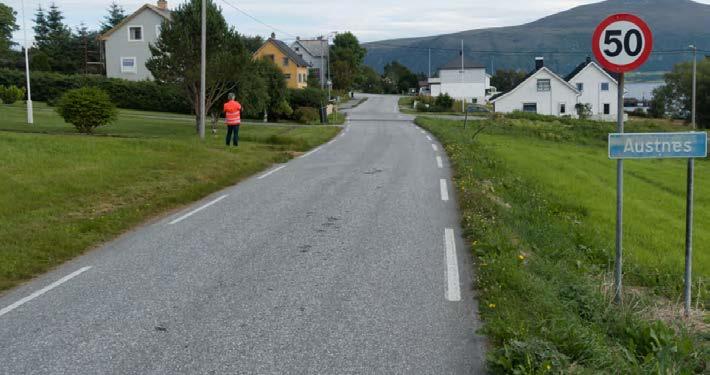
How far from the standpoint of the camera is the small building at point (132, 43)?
6297 centimetres

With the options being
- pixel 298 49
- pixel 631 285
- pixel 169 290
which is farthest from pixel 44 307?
pixel 298 49

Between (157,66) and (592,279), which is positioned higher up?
(157,66)

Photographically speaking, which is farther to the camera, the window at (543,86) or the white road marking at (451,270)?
the window at (543,86)

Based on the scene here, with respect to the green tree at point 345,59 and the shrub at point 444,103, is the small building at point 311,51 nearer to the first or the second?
the green tree at point 345,59

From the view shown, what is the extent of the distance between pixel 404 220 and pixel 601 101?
77.6 meters

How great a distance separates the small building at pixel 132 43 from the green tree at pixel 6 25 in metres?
13.9

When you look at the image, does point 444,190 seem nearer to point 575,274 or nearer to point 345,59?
point 575,274

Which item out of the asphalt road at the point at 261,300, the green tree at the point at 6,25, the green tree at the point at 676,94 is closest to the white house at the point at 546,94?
the green tree at the point at 676,94

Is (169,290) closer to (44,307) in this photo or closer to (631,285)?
(44,307)

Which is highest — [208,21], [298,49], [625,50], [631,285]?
[298,49]

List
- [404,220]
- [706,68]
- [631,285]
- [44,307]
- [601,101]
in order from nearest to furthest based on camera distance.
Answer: [44,307] < [631,285] < [404,220] < [601,101] < [706,68]

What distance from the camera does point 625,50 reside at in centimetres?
662

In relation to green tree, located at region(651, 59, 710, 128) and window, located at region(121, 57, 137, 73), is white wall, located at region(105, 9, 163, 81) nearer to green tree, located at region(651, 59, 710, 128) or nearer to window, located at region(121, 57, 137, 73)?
window, located at region(121, 57, 137, 73)

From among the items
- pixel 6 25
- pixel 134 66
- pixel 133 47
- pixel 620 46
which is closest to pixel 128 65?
pixel 134 66
